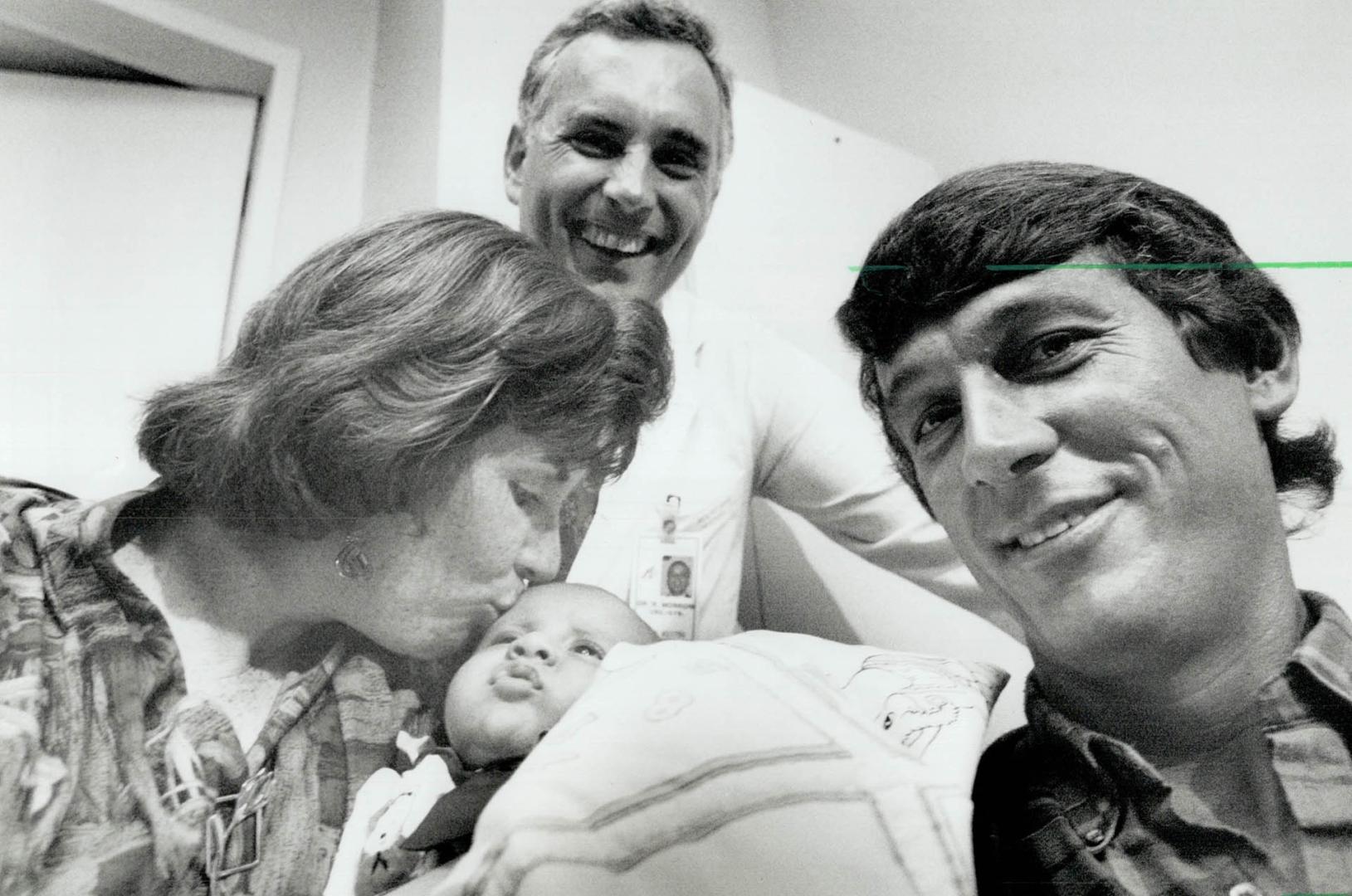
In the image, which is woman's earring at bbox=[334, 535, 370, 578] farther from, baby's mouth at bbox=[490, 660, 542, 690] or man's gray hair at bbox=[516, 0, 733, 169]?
man's gray hair at bbox=[516, 0, 733, 169]

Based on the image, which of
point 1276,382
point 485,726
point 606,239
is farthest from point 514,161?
point 1276,382

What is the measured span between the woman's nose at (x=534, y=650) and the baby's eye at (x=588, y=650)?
1cm

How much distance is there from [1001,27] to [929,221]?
0.27m

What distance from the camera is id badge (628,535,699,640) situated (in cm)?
78

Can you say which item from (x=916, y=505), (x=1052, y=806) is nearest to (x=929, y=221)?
(x=916, y=505)

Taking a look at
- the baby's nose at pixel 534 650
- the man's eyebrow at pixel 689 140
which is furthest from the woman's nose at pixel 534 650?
the man's eyebrow at pixel 689 140

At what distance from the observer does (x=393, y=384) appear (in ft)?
2.55

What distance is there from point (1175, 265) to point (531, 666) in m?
0.53

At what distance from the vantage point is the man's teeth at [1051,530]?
2.33 ft

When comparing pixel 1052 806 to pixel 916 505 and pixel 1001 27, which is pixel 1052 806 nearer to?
pixel 916 505

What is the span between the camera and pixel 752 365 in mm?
873

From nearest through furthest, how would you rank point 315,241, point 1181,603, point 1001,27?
point 1181,603, point 315,241, point 1001,27

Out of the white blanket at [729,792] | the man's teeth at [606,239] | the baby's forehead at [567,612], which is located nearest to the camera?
the white blanket at [729,792]

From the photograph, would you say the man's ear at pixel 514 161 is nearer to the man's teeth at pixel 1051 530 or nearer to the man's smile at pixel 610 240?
the man's smile at pixel 610 240
